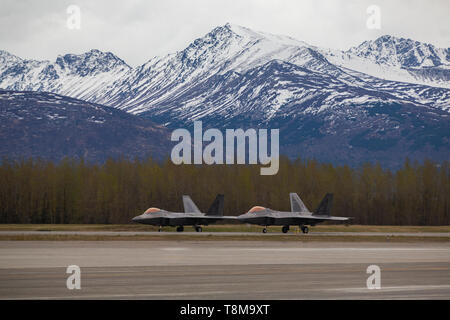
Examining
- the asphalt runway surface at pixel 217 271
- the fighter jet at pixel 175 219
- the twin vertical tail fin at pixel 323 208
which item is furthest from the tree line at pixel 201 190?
the asphalt runway surface at pixel 217 271

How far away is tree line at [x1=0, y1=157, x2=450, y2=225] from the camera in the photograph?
361 ft

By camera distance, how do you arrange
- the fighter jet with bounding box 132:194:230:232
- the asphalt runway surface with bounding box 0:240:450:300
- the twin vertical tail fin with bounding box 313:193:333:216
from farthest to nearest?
the twin vertical tail fin with bounding box 313:193:333:216 < the fighter jet with bounding box 132:194:230:232 < the asphalt runway surface with bounding box 0:240:450:300

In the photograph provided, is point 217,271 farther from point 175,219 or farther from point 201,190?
point 201,190

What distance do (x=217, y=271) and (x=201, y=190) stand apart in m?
88.1

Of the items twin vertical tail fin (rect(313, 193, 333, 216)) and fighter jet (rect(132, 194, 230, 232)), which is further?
twin vertical tail fin (rect(313, 193, 333, 216))

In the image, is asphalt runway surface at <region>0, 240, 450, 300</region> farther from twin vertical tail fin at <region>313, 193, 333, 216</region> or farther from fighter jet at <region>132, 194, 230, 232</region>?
twin vertical tail fin at <region>313, 193, 333, 216</region>

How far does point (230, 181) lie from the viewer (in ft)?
403

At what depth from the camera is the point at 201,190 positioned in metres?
121

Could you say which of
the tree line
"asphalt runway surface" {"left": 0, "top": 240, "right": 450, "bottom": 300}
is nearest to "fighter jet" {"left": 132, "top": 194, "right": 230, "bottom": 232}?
"asphalt runway surface" {"left": 0, "top": 240, "right": 450, "bottom": 300}

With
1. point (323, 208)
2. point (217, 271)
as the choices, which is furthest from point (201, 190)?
point (217, 271)

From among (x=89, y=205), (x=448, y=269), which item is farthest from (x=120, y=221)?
(x=448, y=269)

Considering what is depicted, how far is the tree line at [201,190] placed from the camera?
361 feet

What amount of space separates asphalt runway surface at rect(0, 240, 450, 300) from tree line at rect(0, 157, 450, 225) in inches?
2337
